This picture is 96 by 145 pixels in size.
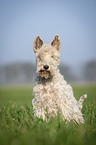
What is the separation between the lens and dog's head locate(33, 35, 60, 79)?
4914 mm

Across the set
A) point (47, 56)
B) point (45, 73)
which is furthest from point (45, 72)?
point (47, 56)

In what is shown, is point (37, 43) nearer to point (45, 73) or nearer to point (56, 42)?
point (56, 42)

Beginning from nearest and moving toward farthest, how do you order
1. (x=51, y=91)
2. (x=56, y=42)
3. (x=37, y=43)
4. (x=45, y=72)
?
1. (x=45, y=72)
2. (x=51, y=91)
3. (x=56, y=42)
4. (x=37, y=43)

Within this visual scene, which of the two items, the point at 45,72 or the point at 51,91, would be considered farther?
the point at 51,91

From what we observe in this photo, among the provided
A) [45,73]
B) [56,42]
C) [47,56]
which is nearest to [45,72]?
[45,73]

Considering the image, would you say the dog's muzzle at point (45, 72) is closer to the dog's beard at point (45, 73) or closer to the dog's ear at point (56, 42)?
the dog's beard at point (45, 73)

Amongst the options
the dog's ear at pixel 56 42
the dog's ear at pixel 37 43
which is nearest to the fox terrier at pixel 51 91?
the dog's ear at pixel 56 42

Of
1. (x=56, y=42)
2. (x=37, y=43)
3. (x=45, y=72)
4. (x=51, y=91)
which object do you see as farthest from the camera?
(x=37, y=43)

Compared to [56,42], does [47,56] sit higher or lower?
lower

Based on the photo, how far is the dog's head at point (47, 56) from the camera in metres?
4.91

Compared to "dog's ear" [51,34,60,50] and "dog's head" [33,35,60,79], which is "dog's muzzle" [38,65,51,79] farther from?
"dog's ear" [51,34,60,50]

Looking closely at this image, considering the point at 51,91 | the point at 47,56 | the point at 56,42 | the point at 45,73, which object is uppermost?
the point at 56,42

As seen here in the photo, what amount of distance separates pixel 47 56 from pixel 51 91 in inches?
42.1

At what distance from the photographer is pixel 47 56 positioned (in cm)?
521
